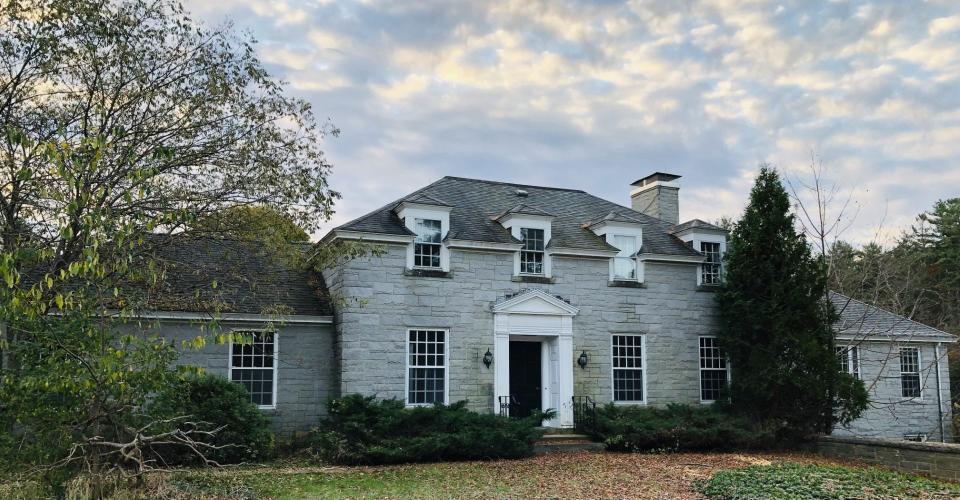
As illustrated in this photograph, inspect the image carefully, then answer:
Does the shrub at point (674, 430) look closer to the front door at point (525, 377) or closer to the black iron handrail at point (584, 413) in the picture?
the black iron handrail at point (584, 413)

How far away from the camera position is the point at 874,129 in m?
17.8

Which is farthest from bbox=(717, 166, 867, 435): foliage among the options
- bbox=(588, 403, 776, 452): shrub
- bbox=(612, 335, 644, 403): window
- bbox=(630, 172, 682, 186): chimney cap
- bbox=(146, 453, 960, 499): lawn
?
bbox=(630, 172, 682, 186): chimney cap

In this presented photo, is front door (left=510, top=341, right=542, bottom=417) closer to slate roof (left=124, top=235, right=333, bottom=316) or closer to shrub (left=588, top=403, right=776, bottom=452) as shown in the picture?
shrub (left=588, top=403, right=776, bottom=452)

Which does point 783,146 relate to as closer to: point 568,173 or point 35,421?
point 568,173

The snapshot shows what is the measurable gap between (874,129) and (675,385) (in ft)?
26.0

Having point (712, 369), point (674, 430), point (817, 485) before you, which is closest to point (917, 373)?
point (712, 369)

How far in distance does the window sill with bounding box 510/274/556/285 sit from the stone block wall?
24.0 ft

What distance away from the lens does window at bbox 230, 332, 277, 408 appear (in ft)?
54.7

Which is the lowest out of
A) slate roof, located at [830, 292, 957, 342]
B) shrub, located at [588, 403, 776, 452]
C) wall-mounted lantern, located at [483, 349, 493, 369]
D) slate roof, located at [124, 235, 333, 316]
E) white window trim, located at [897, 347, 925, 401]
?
shrub, located at [588, 403, 776, 452]

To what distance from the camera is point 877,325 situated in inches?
882

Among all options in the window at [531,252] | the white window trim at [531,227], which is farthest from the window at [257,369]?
the window at [531,252]

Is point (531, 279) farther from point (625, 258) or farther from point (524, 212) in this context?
point (625, 258)

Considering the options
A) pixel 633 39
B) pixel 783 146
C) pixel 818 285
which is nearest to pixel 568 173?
pixel 783 146

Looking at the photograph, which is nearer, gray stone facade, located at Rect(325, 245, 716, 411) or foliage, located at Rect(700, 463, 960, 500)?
foliage, located at Rect(700, 463, 960, 500)
